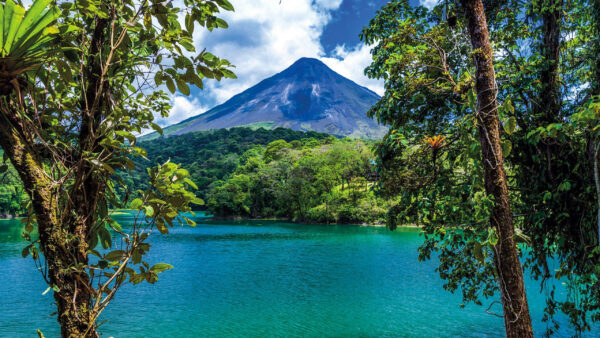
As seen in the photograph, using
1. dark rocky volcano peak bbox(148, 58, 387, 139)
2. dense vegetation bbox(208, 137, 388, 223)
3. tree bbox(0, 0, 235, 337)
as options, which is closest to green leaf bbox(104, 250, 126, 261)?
tree bbox(0, 0, 235, 337)

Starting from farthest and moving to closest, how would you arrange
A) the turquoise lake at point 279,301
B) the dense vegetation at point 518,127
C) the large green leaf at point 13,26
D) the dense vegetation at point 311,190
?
1. the dense vegetation at point 311,190
2. the turquoise lake at point 279,301
3. the dense vegetation at point 518,127
4. the large green leaf at point 13,26

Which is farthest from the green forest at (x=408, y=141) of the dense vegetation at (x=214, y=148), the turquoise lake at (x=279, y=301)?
the dense vegetation at (x=214, y=148)

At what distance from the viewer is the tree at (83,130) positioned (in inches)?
31.4

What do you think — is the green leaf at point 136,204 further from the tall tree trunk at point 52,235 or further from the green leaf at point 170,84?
the green leaf at point 170,84

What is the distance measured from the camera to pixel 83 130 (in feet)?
3.21

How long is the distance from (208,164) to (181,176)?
64814 millimetres

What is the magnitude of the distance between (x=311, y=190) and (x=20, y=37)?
3507 centimetres

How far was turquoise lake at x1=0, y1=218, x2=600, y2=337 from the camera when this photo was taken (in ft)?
24.5

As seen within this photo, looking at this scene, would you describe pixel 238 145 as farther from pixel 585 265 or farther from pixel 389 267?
pixel 585 265

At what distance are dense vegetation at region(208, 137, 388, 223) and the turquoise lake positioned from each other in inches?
642

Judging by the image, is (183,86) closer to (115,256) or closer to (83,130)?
(83,130)

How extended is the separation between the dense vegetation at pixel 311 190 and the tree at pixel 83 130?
94.2 ft

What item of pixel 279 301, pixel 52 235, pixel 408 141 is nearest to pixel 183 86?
pixel 52 235

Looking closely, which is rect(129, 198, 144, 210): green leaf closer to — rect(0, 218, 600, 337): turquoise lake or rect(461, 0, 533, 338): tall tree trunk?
rect(461, 0, 533, 338): tall tree trunk
